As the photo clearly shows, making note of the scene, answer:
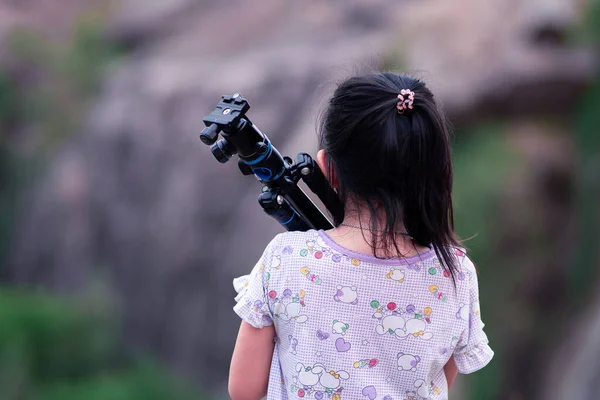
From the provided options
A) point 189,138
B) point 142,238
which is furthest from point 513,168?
point 142,238

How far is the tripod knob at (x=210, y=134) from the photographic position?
39.8 inches

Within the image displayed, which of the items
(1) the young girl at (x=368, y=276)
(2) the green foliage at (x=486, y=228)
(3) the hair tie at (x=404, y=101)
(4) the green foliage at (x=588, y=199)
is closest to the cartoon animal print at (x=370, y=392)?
(1) the young girl at (x=368, y=276)

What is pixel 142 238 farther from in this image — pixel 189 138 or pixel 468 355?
pixel 468 355

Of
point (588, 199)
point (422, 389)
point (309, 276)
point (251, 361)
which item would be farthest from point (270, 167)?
point (588, 199)

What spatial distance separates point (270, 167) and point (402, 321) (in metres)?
0.30

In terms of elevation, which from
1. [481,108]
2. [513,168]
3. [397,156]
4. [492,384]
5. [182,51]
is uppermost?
[182,51]

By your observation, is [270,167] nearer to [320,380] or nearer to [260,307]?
[260,307]

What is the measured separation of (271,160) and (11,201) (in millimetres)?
5797

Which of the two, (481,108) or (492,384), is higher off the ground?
(481,108)

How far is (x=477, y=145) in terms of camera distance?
412 cm

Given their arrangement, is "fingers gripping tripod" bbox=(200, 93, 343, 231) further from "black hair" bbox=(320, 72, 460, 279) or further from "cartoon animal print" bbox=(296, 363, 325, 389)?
"cartoon animal print" bbox=(296, 363, 325, 389)

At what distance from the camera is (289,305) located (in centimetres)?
106

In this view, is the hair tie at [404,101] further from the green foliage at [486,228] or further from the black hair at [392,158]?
the green foliage at [486,228]

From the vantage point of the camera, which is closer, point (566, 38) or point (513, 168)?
point (513, 168)
